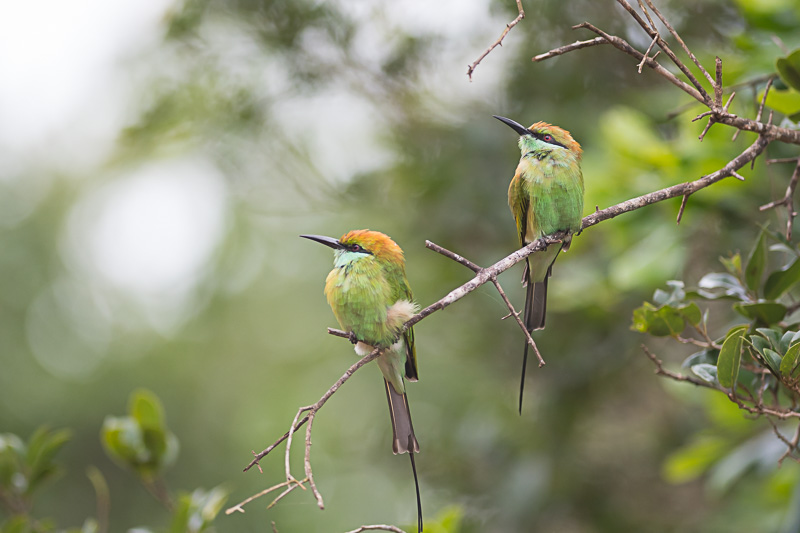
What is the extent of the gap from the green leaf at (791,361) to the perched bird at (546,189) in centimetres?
52

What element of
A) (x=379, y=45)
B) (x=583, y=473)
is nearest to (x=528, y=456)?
(x=583, y=473)

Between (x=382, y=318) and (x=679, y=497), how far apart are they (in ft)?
8.82

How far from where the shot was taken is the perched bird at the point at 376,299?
64.7 inches

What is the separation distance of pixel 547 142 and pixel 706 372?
634mm

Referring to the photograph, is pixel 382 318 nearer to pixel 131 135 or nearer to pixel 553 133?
pixel 553 133

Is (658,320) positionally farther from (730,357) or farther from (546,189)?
(546,189)

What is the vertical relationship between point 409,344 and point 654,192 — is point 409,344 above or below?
below

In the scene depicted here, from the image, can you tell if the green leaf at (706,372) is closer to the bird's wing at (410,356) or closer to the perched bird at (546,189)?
the perched bird at (546,189)

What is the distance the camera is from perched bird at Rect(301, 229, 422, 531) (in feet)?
5.39

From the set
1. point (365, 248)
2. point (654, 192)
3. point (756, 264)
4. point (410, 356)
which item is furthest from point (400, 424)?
point (756, 264)

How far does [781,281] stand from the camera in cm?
174

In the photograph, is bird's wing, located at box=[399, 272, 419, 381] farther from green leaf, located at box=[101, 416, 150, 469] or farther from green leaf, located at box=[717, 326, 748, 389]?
green leaf, located at box=[101, 416, 150, 469]

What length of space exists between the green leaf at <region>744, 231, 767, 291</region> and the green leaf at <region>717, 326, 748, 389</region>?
0.42m

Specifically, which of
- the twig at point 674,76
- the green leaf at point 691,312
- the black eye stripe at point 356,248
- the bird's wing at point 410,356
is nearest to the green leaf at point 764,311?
the green leaf at point 691,312
